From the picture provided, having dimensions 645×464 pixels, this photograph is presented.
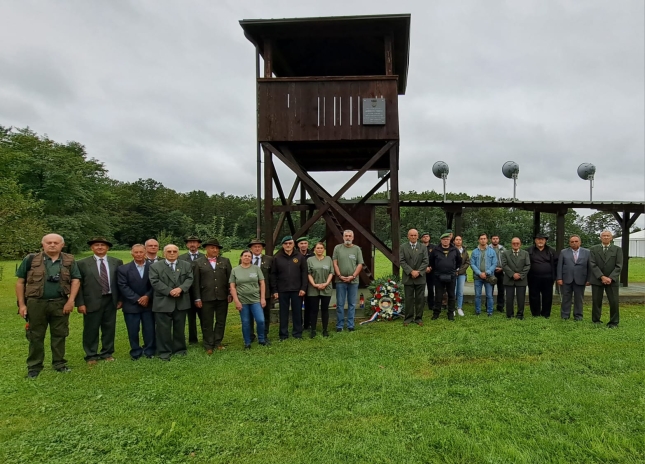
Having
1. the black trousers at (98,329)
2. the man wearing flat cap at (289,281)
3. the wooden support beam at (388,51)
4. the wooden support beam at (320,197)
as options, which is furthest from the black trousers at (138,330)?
the wooden support beam at (388,51)

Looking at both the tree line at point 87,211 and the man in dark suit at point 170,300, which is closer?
the man in dark suit at point 170,300

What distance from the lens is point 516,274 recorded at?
26.1 ft

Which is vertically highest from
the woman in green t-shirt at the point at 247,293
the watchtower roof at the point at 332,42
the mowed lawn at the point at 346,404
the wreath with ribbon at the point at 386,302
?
the watchtower roof at the point at 332,42

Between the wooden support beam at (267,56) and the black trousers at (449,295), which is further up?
the wooden support beam at (267,56)

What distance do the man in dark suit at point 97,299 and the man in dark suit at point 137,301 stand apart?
147mm

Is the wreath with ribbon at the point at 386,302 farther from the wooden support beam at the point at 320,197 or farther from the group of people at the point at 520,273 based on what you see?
the wooden support beam at the point at 320,197

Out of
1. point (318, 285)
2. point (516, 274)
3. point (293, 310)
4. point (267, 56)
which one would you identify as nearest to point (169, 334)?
point (293, 310)

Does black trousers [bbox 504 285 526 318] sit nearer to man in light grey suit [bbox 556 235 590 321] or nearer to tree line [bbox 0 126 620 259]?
man in light grey suit [bbox 556 235 590 321]

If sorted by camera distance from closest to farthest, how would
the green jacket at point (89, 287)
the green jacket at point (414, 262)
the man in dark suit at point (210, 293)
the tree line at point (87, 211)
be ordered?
the green jacket at point (89, 287) < the man in dark suit at point (210, 293) < the green jacket at point (414, 262) < the tree line at point (87, 211)

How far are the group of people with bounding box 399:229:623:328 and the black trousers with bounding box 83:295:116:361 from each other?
5.04 meters

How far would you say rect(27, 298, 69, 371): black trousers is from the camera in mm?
5164

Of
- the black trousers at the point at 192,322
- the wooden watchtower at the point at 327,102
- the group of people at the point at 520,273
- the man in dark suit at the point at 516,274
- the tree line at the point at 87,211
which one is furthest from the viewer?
the tree line at the point at 87,211

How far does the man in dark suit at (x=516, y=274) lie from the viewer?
800 centimetres

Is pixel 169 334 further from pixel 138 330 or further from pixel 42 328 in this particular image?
pixel 42 328
